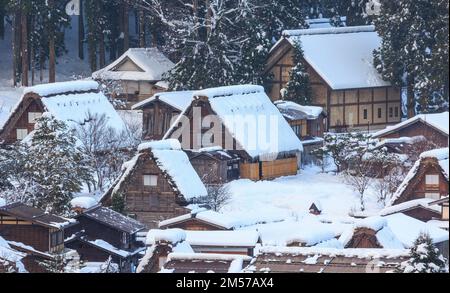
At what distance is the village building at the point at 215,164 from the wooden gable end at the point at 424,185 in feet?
8.83

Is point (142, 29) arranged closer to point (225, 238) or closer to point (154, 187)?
point (154, 187)

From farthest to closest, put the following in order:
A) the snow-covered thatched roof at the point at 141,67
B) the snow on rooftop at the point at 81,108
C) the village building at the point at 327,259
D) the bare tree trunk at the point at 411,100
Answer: the snow-covered thatched roof at the point at 141,67 → the snow on rooftop at the point at 81,108 → the bare tree trunk at the point at 411,100 → the village building at the point at 327,259

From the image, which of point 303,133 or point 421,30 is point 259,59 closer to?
point 303,133

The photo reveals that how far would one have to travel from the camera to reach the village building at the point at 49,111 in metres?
16.6

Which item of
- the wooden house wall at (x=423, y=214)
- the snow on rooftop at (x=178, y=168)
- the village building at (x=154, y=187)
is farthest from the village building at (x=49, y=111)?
the wooden house wall at (x=423, y=214)

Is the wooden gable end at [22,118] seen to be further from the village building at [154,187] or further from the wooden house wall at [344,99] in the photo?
the wooden house wall at [344,99]

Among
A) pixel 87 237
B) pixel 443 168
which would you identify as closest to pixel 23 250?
pixel 87 237

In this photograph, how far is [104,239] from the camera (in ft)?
44.3

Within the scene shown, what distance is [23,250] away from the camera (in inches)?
488

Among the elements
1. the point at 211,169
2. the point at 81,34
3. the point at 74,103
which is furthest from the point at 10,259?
the point at 81,34

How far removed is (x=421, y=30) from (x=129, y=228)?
298 cm

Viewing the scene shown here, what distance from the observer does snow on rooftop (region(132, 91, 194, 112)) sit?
1769 cm

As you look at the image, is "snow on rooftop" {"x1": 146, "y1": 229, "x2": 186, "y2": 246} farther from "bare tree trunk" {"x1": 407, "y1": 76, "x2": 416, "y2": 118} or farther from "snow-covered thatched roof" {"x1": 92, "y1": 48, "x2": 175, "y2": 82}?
"snow-covered thatched roof" {"x1": 92, "y1": 48, "x2": 175, "y2": 82}

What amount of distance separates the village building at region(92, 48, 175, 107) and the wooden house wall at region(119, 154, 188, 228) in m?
3.66
